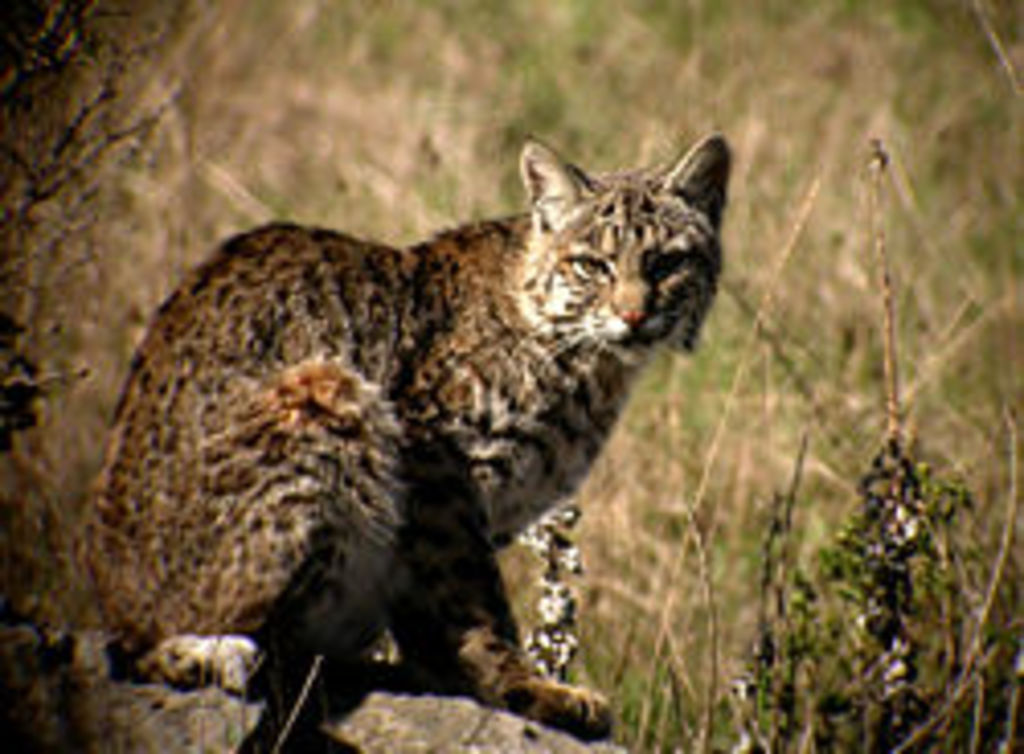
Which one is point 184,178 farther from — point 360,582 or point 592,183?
point 360,582

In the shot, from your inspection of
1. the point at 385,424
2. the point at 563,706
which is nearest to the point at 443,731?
the point at 563,706

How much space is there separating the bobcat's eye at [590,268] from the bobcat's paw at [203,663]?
1.91 metres

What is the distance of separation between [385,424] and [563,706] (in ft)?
3.73

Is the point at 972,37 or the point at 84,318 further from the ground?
the point at 972,37

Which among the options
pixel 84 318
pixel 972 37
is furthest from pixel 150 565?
pixel 972 37

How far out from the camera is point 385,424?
17.0ft

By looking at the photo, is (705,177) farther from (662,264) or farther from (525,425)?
(525,425)

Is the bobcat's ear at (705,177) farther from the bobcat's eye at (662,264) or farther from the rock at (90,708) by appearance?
the rock at (90,708)

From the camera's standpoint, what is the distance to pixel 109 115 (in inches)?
221

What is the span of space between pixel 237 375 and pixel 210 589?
73cm

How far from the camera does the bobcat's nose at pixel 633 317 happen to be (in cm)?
547

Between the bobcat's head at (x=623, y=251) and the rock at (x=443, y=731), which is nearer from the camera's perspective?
the rock at (x=443, y=731)

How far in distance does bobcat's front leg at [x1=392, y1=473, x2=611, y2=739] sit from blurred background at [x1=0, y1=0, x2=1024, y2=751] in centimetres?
53

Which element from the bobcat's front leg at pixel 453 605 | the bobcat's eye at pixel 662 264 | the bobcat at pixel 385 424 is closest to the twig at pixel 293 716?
the bobcat at pixel 385 424
